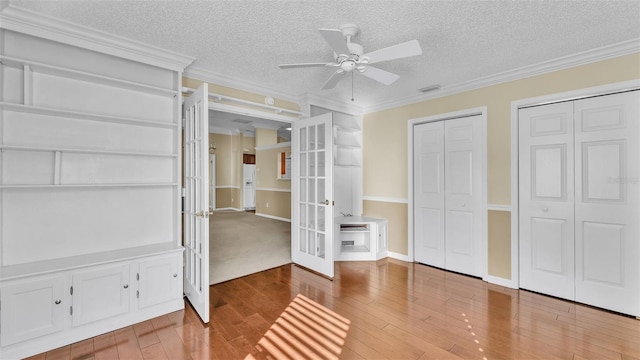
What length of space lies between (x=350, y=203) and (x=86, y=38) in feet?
13.0

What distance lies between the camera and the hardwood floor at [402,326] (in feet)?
6.90

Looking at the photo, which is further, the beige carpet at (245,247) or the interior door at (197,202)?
the beige carpet at (245,247)

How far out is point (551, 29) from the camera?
2.37 meters

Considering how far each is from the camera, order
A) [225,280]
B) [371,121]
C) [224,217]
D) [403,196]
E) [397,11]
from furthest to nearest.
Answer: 1. [224,217]
2. [371,121]
3. [403,196]
4. [225,280]
5. [397,11]

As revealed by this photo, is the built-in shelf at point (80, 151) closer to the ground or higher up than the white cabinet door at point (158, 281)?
higher up

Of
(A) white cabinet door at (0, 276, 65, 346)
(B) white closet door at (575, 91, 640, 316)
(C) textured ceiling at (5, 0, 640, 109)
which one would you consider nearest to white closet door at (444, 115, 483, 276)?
(C) textured ceiling at (5, 0, 640, 109)

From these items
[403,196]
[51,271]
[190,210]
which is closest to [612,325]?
[403,196]

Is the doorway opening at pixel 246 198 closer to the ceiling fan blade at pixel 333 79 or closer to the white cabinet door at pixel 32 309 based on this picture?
the white cabinet door at pixel 32 309

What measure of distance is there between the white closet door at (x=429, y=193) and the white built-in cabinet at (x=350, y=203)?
596mm

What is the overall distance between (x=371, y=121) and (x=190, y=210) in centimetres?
332

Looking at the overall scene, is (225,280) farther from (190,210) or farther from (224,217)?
(224,217)

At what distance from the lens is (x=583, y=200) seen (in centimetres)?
287

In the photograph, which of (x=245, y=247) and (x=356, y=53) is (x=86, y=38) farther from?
(x=245, y=247)

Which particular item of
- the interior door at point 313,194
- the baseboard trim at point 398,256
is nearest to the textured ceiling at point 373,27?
the interior door at point 313,194
